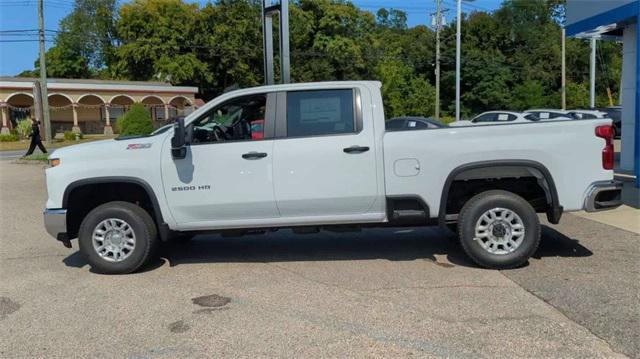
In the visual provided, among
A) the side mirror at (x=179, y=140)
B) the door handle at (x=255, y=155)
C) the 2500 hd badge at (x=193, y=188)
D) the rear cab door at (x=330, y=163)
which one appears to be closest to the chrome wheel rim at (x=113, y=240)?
the 2500 hd badge at (x=193, y=188)

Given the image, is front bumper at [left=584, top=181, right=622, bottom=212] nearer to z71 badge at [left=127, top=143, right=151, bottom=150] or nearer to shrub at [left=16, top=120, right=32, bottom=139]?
z71 badge at [left=127, top=143, right=151, bottom=150]

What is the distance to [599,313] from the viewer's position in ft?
15.8

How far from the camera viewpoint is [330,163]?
6.03m

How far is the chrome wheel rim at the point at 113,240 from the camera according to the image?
627 centimetres

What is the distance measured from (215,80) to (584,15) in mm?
45205

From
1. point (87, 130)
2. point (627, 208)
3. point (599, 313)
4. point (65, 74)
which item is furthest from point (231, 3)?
point (599, 313)

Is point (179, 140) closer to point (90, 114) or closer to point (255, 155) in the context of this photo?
point (255, 155)

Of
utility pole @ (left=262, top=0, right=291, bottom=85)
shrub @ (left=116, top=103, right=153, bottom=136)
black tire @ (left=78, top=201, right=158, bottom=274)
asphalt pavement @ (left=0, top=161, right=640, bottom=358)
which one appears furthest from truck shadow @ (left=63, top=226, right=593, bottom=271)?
shrub @ (left=116, top=103, right=153, bottom=136)

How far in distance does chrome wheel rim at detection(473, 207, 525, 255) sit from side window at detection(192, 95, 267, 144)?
8.69 ft

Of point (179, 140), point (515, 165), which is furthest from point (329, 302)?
point (515, 165)

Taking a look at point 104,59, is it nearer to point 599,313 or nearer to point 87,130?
point 87,130

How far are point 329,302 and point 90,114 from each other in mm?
50487

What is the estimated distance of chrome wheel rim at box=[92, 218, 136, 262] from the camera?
627cm

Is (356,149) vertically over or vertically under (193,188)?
over
